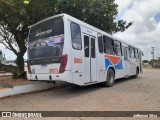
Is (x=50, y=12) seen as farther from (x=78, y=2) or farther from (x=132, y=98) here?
(x=132, y=98)

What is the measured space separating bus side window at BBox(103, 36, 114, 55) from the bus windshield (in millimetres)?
3643

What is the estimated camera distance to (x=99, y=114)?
22.4ft

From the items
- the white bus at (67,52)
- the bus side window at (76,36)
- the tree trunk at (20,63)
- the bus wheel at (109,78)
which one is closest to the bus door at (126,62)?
the bus wheel at (109,78)

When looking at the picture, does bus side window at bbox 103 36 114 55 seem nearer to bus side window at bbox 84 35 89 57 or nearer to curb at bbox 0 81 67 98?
bus side window at bbox 84 35 89 57

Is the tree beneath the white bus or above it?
above

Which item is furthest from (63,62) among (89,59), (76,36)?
(89,59)

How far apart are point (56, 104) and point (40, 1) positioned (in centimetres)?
468

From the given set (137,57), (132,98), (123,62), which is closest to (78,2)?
(123,62)

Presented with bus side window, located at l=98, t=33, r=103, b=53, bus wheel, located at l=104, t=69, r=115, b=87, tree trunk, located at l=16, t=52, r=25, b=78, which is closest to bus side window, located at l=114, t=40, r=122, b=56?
bus wheel, located at l=104, t=69, r=115, b=87

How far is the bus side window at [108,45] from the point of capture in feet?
42.0

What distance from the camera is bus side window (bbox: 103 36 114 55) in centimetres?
1279

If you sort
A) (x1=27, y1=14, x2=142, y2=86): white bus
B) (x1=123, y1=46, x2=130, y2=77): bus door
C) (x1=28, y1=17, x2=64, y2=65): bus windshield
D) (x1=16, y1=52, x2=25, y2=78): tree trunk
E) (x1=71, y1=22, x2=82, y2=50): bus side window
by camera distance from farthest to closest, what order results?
(x1=123, y1=46, x2=130, y2=77): bus door → (x1=16, y1=52, x2=25, y2=78): tree trunk → (x1=71, y1=22, x2=82, y2=50): bus side window → (x1=28, y1=17, x2=64, y2=65): bus windshield → (x1=27, y1=14, x2=142, y2=86): white bus

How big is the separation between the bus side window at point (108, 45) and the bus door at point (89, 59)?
5.26ft

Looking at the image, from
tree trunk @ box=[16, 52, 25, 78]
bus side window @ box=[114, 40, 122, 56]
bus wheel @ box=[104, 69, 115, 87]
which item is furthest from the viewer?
bus side window @ box=[114, 40, 122, 56]
